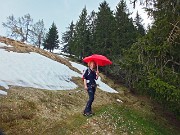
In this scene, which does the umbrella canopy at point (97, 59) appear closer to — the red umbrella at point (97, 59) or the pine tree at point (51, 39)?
the red umbrella at point (97, 59)

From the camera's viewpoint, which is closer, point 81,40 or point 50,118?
point 50,118

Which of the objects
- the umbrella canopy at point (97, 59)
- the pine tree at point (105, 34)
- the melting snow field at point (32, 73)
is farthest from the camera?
the pine tree at point (105, 34)

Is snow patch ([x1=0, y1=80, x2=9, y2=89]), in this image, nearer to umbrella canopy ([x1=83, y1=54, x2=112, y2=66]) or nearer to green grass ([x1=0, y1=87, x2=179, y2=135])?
green grass ([x1=0, y1=87, x2=179, y2=135])

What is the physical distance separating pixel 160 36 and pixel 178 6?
2063 millimetres

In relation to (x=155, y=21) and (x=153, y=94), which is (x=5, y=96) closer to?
(x=153, y=94)

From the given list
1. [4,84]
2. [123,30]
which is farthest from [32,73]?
[123,30]

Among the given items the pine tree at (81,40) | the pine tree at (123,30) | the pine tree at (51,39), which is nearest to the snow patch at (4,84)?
the pine tree at (123,30)

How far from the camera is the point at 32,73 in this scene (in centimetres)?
2405

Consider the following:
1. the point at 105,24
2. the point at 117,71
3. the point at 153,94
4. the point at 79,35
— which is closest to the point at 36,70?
the point at 153,94

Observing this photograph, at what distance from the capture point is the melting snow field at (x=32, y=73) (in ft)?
68.3

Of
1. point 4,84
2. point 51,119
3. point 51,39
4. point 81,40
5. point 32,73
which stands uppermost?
point 51,39

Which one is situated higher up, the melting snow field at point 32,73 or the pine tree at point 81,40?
the pine tree at point 81,40

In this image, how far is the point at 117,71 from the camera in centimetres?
4212

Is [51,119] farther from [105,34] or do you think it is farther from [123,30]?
[105,34]
